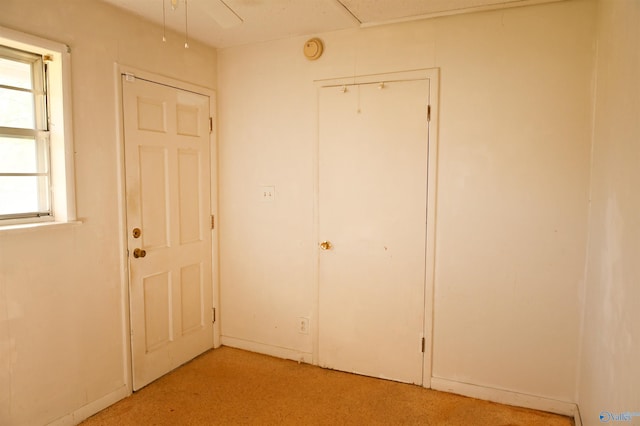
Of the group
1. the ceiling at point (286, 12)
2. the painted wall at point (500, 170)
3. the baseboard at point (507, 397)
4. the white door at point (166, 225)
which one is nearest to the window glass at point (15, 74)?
the white door at point (166, 225)

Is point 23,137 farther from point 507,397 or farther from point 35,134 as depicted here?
point 507,397

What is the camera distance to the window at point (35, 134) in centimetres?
208

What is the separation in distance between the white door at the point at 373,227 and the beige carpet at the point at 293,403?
201 millimetres

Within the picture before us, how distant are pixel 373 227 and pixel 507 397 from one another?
1358 millimetres

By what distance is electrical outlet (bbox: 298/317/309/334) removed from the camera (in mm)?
3139

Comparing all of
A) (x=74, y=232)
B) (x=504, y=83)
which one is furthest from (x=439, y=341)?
(x=74, y=232)

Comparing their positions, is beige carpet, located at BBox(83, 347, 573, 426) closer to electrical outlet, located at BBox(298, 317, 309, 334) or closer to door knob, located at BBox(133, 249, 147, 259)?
electrical outlet, located at BBox(298, 317, 309, 334)

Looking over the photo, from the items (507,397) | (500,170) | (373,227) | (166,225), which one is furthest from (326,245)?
(507,397)

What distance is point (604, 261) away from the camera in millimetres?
1890

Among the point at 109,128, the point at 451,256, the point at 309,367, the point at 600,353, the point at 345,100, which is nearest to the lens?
the point at 600,353

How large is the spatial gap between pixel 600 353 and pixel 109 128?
9.36 feet

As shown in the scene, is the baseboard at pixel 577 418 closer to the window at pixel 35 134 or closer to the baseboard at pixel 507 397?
the baseboard at pixel 507 397

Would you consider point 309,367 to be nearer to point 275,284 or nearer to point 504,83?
point 275,284

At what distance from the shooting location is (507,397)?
2584 mm
